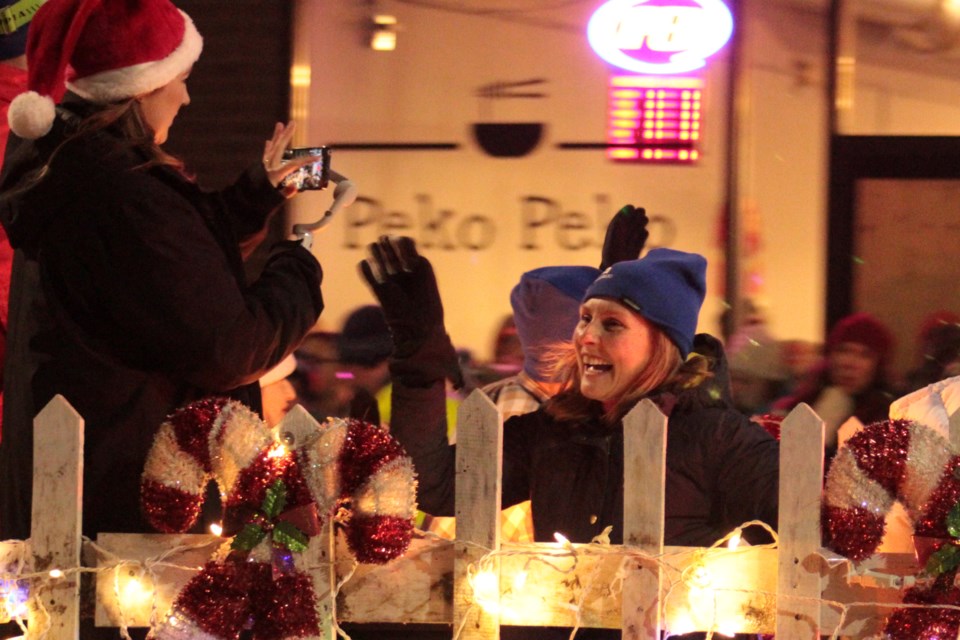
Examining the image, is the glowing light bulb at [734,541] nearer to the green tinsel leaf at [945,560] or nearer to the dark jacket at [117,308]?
the green tinsel leaf at [945,560]

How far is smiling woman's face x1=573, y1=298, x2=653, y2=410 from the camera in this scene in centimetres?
359

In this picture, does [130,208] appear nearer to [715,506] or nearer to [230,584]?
[230,584]

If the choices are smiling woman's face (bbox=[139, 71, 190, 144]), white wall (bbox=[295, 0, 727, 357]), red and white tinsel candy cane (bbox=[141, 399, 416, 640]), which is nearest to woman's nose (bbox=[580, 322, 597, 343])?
red and white tinsel candy cane (bbox=[141, 399, 416, 640])

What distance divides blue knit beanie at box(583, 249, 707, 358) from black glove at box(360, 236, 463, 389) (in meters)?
0.51

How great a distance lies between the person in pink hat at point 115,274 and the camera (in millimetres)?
3016

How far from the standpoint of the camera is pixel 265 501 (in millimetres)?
2936

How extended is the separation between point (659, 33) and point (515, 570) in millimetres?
4099

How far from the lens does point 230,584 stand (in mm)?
2941

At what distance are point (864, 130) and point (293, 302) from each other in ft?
13.8

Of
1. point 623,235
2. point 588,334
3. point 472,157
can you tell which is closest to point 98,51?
point 588,334

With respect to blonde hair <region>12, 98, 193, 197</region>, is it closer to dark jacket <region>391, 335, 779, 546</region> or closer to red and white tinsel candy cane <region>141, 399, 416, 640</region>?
red and white tinsel candy cane <region>141, 399, 416, 640</region>

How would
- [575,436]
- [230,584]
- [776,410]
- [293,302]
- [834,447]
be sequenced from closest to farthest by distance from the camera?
[230,584] → [293,302] → [575,436] → [834,447] → [776,410]

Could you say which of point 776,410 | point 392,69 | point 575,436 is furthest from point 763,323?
point 575,436

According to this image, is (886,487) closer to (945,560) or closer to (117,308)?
(945,560)
